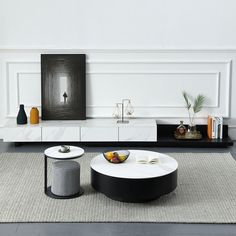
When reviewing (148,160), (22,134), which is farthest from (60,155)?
(22,134)

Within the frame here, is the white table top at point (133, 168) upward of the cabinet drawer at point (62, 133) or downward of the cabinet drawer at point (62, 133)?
downward

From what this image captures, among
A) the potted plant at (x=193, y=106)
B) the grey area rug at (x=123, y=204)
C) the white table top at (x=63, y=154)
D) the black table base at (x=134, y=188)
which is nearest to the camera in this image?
the grey area rug at (x=123, y=204)

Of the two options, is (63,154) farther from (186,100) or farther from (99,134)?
(186,100)

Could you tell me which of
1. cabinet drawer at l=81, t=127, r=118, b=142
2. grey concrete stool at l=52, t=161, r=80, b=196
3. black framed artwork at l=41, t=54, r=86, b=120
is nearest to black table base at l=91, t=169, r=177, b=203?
grey concrete stool at l=52, t=161, r=80, b=196

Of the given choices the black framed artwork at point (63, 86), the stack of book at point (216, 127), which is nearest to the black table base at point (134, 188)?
the stack of book at point (216, 127)

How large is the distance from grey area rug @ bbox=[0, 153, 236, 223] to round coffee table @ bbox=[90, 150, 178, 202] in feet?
0.27

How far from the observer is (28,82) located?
205 inches

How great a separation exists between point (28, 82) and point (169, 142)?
5.70 feet

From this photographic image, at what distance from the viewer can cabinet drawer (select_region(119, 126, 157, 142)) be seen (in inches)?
191

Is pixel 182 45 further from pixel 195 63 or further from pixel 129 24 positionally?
pixel 129 24

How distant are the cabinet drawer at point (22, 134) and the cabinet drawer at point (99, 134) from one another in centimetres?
49

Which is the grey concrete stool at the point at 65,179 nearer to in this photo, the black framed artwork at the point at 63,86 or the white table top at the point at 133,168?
the white table top at the point at 133,168

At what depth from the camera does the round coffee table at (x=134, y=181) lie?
3.15 m

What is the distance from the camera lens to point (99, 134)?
4.87 m
